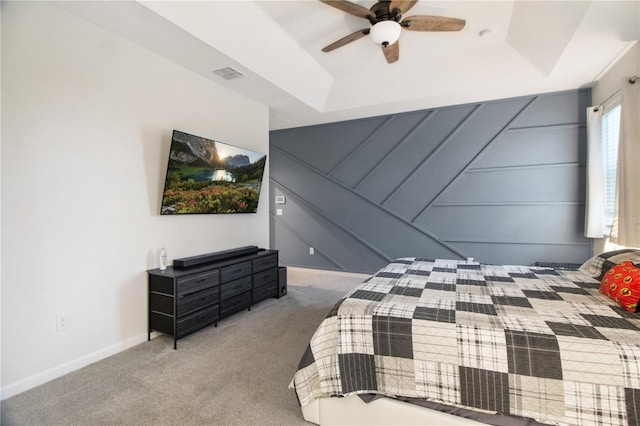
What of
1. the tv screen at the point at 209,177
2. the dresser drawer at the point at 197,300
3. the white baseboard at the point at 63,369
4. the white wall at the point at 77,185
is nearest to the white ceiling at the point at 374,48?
the white wall at the point at 77,185

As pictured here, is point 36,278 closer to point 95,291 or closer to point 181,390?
point 95,291

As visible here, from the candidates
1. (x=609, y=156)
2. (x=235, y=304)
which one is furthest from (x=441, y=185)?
(x=235, y=304)

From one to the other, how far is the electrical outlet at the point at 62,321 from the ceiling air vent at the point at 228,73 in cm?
262

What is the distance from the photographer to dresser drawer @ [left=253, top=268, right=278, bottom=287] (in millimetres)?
3549

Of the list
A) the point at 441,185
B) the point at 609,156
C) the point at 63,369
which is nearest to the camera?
the point at 63,369

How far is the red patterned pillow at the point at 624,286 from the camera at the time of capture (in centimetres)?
162

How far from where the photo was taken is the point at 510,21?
303 centimetres

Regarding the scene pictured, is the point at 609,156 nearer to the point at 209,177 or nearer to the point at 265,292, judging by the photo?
the point at 265,292

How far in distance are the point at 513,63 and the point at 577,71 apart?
0.64m

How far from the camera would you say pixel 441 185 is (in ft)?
14.8

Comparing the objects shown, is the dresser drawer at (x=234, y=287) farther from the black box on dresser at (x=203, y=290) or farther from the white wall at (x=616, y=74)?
the white wall at (x=616, y=74)

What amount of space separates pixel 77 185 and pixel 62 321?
3.37 ft

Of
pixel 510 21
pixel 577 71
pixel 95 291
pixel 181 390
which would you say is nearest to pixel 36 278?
pixel 95 291

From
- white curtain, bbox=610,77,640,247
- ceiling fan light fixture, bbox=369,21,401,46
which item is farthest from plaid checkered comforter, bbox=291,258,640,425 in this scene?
ceiling fan light fixture, bbox=369,21,401,46
